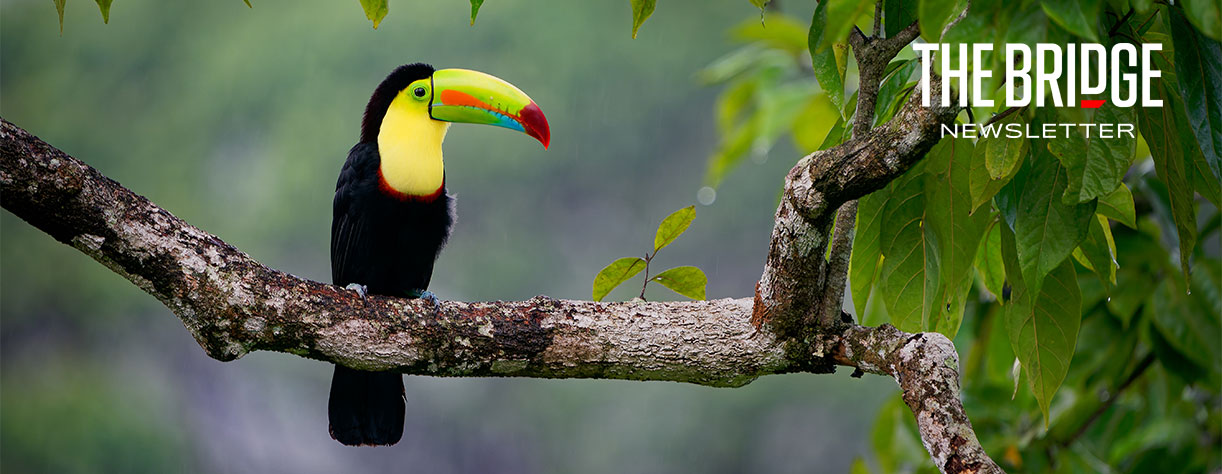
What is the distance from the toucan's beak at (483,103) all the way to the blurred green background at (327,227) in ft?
16.1

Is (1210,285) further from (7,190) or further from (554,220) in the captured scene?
(554,220)

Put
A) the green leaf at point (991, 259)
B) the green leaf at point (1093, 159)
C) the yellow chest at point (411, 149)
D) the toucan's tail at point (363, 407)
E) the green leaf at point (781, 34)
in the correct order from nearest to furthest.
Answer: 1. the green leaf at point (1093, 159)
2. the green leaf at point (991, 259)
3. the toucan's tail at point (363, 407)
4. the yellow chest at point (411, 149)
5. the green leaf at point (781, 34)

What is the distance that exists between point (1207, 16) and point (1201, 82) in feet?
0.65

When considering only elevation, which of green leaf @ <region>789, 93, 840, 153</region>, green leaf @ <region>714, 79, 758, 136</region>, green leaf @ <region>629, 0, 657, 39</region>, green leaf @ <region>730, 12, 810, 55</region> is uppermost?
green leaf @ <region>730, 12, 810, 55</region>

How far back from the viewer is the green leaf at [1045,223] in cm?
106

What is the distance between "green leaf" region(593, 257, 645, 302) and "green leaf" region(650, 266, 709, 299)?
36 millimetres

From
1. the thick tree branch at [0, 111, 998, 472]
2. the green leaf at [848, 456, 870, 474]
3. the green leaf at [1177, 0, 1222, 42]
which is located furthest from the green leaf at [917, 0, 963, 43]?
the green leaf at [848, 456, 870, 474]

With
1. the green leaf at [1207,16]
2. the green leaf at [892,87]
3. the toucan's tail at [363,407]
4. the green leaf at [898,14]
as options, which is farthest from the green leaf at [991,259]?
the toucan's tail at [363,407]

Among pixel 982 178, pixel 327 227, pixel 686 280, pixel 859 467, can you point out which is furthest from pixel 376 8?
pixel 327 227

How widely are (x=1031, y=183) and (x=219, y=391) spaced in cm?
694

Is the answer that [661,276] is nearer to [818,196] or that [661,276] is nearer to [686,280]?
[686,280]

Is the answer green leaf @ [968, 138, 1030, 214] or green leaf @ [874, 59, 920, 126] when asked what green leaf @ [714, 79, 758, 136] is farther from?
green leaf @ [968, 138, 1030, 214]

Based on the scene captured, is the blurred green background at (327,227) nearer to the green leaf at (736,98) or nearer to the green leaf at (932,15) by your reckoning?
the green leaf at (736,98)

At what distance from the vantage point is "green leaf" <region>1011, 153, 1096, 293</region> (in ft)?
3.47
